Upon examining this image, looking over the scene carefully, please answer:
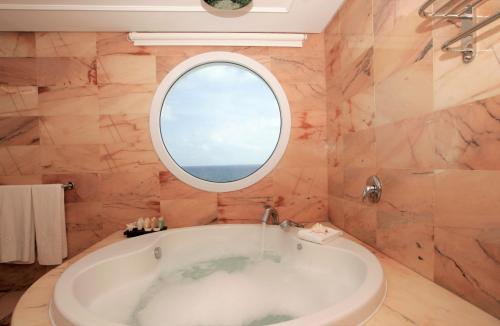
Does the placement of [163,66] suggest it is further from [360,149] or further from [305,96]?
[360,149]

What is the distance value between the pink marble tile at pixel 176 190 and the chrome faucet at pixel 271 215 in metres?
0.47

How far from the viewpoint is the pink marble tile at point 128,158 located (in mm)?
2031

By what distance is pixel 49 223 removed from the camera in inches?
74.5

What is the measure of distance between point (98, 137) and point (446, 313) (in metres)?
2.32

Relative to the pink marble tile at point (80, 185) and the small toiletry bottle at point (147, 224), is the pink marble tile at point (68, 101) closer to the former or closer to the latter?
the pink marble tile at point (80, 185)

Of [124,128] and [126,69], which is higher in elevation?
[126,69]

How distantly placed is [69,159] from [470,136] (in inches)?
97.8

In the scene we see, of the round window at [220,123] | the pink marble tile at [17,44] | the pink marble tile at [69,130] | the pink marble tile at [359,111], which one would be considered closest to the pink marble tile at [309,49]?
the pink marble tile at [359,111]

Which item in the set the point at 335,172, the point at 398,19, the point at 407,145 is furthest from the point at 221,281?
the point at 398,19

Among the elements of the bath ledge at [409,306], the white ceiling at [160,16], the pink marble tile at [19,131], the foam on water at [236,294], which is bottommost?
the foam on water at [236,294]

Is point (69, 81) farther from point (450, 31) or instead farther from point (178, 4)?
point (450, 31)

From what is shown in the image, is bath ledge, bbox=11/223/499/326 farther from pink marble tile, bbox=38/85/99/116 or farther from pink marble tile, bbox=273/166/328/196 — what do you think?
pink marble tile, bbox=38/85/99/116

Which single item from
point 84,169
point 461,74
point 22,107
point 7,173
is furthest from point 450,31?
point 7,173

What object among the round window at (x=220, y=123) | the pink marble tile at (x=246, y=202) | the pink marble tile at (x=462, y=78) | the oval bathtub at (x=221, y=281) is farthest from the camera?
the round window at (x=220, y=123)
